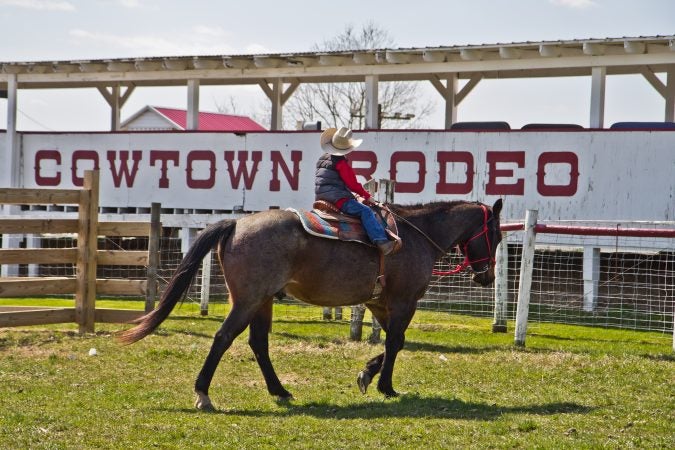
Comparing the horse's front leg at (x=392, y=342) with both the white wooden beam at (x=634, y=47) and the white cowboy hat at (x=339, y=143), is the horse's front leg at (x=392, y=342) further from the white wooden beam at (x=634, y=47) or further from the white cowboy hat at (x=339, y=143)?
the white wooden beam at (x=634, y=47)

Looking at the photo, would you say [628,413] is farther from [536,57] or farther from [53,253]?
[536,57]

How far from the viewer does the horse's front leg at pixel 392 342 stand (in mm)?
9867

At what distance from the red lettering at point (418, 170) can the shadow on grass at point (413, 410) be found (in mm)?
13780

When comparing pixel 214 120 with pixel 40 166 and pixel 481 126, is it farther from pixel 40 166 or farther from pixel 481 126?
pixel 481 126

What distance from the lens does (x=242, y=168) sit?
83.0 ft

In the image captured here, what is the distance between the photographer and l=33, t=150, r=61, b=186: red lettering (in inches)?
1088

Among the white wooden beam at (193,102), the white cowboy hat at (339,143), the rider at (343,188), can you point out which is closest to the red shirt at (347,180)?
the rider at (343,188)

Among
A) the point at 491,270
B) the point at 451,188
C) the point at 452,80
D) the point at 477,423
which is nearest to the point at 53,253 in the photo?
the point at 491,270

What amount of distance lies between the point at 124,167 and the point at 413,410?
19.3 meters

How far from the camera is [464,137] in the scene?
22.5 m

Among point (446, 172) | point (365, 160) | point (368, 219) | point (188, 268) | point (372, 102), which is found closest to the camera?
point (188, 268)

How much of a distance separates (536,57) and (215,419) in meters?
16.6

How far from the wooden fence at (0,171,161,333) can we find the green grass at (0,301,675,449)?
277mm

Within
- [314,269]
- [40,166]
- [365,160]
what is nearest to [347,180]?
[314,269]
